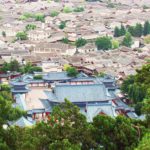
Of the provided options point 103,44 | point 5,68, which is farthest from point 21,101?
point 103,44

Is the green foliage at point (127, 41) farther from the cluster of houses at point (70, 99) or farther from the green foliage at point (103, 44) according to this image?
the cluster of houses at point (70, 99)

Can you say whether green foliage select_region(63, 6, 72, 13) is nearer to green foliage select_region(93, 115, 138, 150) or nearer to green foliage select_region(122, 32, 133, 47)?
green foliage select_region(122, 32, 133, 47)

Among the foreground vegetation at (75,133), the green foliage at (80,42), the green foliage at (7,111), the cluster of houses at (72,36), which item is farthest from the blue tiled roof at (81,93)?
the green foliage at (80,42)

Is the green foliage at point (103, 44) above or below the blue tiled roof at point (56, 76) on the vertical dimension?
below

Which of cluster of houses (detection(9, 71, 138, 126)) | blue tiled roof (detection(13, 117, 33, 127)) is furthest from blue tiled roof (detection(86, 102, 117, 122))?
blue tiled roof (detection(13, 117, 33, 127))

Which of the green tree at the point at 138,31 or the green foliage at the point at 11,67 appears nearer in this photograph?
the green foliage at the point at 11,67

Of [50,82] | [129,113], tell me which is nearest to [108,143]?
[129,113]

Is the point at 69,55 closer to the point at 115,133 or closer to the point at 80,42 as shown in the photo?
the point at 80,42

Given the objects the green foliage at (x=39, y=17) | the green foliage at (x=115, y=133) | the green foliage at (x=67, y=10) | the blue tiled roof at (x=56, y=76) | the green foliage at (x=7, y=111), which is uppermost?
the green foliage at (x=115, y=133)

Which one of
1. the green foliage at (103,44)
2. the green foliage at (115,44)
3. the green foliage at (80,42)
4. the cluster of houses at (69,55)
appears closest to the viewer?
the cluster of houses at (69,55)
